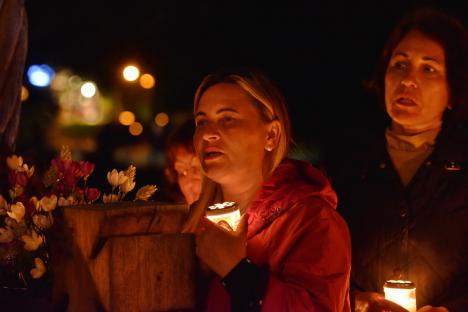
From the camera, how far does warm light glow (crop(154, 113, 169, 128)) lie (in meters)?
17.0

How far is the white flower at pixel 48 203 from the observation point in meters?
2.28

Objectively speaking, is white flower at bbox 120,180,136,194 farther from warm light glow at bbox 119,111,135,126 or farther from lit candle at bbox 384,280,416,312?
warm light glow at bbox 119,111,135,126

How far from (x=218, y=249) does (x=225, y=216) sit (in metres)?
0.14

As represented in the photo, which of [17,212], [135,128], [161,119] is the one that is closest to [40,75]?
[135,128]

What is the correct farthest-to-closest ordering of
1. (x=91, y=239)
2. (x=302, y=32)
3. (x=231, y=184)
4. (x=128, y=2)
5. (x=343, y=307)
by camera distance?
1. (x=128, y=2)
2. (x=302, y=32)
3. (x=231, y=184)
4. (x=343, y=307)
5. (x=91, y=239)

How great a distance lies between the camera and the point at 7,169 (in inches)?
124

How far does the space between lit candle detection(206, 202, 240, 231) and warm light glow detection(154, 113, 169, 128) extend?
48.2 feet

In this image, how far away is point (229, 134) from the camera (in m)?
2.64

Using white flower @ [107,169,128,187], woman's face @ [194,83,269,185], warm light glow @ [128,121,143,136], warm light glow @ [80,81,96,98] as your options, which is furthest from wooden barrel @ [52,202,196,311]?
warm light glow @ [128,121,143,136]

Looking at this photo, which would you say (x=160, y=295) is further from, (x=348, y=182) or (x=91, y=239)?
(x=348, y=182)

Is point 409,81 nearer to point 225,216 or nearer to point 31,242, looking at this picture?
point 225,216

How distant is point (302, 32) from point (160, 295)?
32.5 ft

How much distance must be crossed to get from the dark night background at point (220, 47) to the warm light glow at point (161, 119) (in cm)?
34

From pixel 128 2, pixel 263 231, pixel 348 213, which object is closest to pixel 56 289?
pixel 263 231
